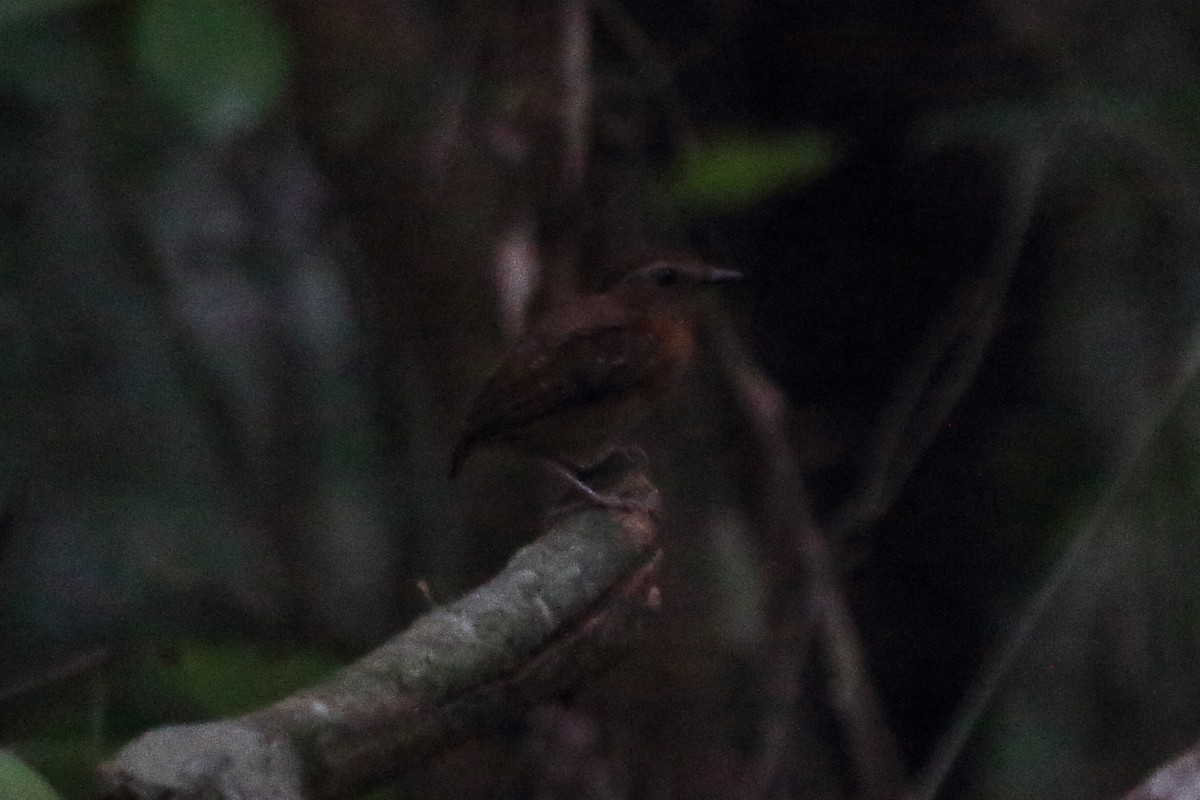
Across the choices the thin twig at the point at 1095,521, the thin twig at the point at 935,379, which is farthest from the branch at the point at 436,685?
the thin twig at the point at 935,379

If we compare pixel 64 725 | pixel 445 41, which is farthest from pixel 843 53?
pixel 64 725

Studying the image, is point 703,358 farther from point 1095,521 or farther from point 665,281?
point 1095,521

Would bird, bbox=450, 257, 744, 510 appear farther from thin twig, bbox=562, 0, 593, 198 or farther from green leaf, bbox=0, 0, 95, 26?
green leaf, bbox=0, 0, 95, 26

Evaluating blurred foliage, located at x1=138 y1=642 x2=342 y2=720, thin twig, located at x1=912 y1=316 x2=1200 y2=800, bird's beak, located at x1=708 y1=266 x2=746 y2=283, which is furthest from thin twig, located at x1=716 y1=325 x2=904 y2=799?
blurred foliage, located at x1=138 y1=642 x2=342 y2=720

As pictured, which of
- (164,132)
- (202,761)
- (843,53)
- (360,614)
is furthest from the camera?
(360,614)

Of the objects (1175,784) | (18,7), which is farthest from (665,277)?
(18,7)

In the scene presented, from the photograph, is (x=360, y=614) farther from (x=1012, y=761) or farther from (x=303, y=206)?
(x=1012, y=761)
